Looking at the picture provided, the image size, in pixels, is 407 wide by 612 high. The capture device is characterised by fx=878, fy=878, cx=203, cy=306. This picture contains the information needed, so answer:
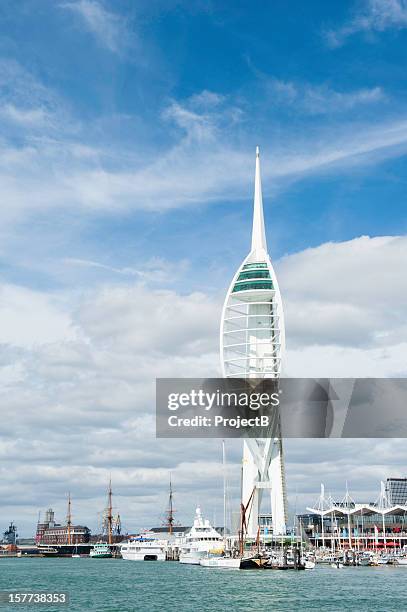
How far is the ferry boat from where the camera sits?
6850 inches

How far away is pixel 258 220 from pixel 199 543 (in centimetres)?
6897

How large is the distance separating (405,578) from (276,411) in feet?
198

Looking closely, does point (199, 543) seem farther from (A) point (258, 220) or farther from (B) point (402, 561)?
(A) point (258, 220)

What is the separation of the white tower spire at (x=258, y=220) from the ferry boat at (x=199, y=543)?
2384 inches

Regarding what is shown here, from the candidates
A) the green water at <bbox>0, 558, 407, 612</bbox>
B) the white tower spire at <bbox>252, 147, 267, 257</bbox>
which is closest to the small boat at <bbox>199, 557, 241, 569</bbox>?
the green water at <bbox>0, 558, 407, 612</bbox>

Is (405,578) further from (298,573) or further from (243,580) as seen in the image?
(243,580)

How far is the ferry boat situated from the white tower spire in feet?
199

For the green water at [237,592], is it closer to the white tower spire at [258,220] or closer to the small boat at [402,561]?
the small boat at [402,561]

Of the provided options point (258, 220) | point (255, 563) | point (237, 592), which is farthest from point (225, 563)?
point (258, 220)

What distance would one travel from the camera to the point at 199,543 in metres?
183

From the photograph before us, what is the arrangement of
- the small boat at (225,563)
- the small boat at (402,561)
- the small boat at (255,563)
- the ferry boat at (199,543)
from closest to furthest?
1. the small boat at (255,563)
2. the small boat at (225,563)
3. the small boat at (402,561)
4. the ferry boat at (199,543)

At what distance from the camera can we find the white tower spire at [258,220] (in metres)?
185

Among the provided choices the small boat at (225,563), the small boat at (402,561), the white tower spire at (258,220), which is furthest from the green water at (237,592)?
the white tower spire at (258,220)

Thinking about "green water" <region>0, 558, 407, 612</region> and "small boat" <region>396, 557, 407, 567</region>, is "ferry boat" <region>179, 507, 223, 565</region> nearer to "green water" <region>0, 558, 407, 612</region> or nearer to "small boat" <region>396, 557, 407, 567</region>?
"small boat" <region>396, 557, 407, 567</region>
